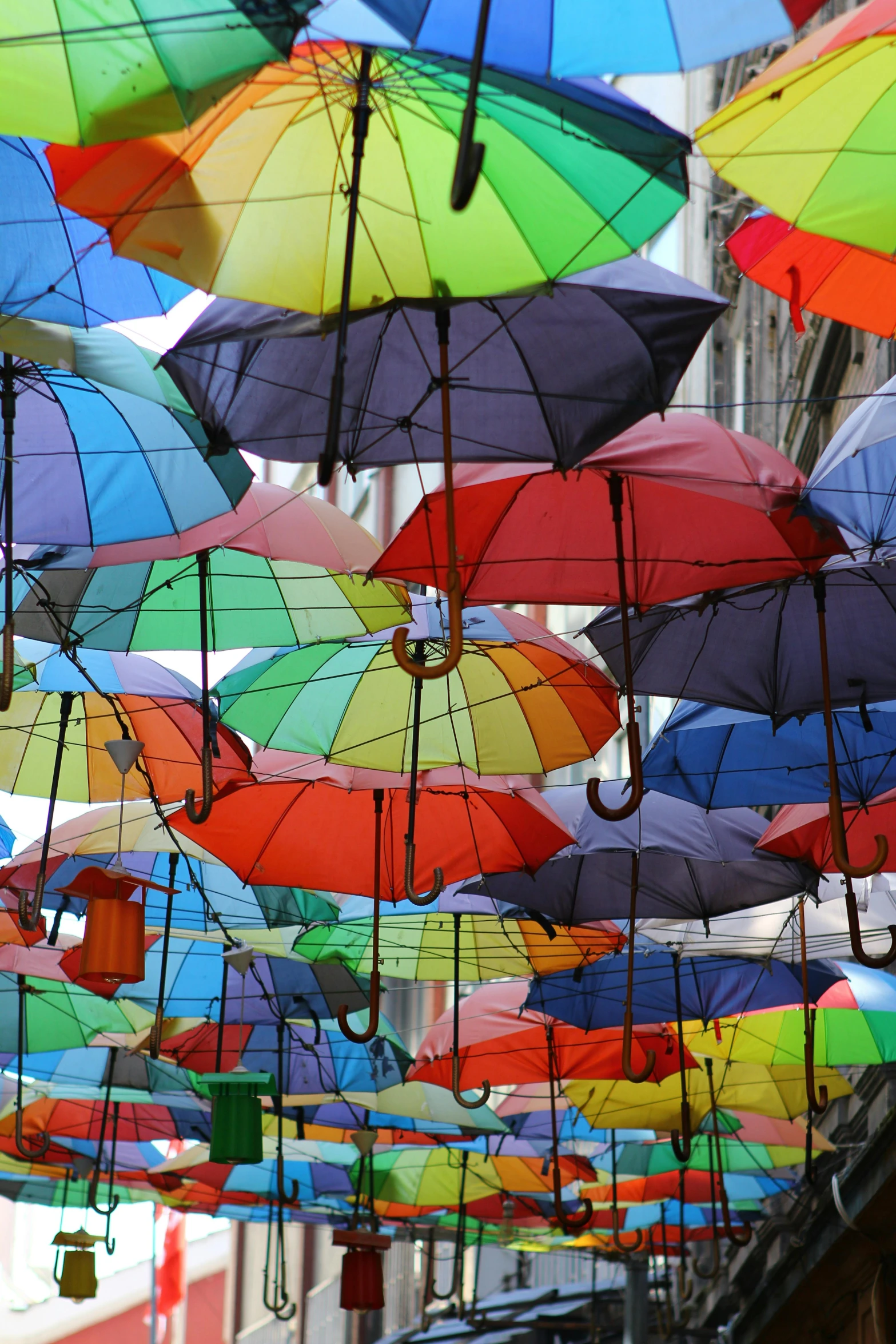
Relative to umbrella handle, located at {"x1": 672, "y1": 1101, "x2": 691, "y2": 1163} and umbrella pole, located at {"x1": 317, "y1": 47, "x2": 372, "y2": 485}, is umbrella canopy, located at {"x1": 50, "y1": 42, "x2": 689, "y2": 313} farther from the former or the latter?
umbrella handle, located at {"x1": 672, "y1": 1101, "x2": 691, "y2": 1163}

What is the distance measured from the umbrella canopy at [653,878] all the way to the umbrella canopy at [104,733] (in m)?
1.91

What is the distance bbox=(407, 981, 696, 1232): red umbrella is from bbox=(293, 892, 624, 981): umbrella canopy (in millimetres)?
499

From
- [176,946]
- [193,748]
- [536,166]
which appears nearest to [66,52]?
[536,166]

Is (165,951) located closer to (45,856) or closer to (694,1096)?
(45,856)

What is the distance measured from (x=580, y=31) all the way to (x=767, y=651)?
385 cm

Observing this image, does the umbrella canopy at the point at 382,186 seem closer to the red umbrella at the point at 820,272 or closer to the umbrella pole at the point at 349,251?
the umbrella pole at the point at 349,251

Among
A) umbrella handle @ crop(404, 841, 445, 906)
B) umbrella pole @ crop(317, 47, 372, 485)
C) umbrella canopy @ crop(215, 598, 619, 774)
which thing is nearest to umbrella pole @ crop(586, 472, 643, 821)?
umbrella handle @ crop(404, 841, 445, 906)

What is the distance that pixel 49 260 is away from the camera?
16.9 ft

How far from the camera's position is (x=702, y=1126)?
14047mm

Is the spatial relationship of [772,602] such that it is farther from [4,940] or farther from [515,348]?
[4,940]

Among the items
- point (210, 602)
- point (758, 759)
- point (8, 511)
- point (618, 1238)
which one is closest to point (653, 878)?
point (758, 759)

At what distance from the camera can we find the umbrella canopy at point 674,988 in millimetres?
10719

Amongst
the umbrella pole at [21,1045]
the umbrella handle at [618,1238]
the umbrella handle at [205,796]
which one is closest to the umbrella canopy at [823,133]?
the umbrella handle at [205,796]

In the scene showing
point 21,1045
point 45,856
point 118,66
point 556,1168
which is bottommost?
point 556,1168
